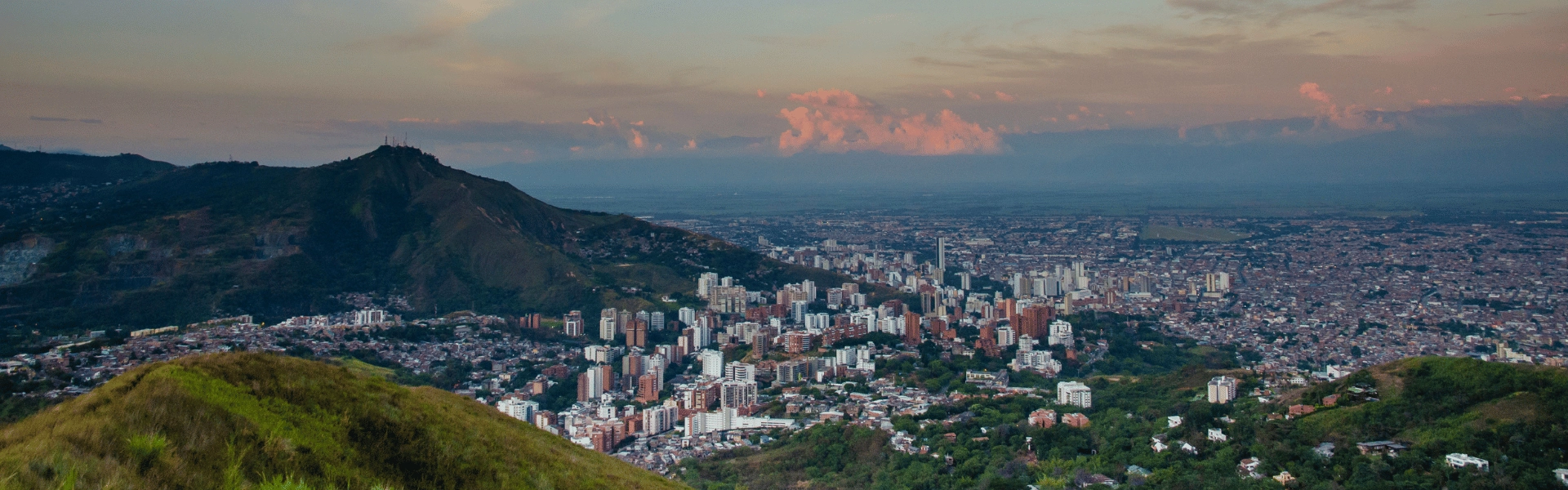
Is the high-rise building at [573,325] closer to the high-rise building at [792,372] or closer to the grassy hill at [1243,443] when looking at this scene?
the high-rise building at [792,372]

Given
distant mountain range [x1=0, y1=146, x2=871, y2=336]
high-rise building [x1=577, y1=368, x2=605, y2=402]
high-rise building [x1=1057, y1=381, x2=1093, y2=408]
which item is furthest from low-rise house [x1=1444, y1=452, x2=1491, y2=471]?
distant mountain range [x1=0, y1=146, x2=871, y2=336]

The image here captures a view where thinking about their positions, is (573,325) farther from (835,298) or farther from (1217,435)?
(1217,435)

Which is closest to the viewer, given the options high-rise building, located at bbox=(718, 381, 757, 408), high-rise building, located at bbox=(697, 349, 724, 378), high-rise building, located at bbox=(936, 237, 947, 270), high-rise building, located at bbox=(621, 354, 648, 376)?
high-rise building, located at bbox=(718, 381, 757, 408)

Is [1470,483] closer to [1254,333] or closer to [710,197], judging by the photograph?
[1254,333]

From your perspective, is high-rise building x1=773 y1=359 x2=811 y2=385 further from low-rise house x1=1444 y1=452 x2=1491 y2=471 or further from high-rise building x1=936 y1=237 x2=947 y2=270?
high-rise building x1=936 y1=237 x2=947 y2=270

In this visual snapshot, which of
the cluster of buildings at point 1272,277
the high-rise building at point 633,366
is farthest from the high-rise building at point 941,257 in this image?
the high-rise building at point 633,366
